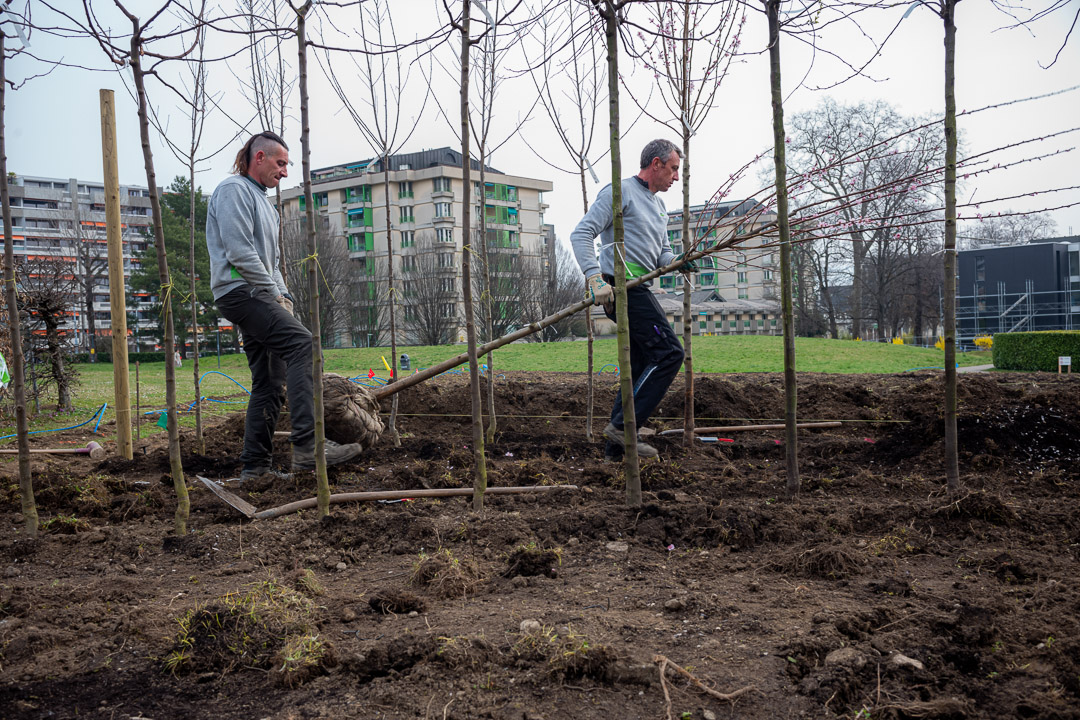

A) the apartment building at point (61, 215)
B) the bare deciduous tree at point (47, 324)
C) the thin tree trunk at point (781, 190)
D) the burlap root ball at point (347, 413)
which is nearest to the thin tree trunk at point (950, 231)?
the thin tree trunk at point (781, 190)

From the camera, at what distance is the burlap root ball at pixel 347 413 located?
512 cm

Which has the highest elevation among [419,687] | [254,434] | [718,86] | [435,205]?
[435,205]

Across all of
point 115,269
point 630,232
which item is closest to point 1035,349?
point 630,232

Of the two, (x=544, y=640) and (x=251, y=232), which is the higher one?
(x=251, y=232)

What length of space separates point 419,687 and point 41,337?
33.2 feet

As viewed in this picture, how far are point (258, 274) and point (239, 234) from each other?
25cm

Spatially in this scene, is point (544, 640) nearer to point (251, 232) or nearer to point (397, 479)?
point (397, 479)

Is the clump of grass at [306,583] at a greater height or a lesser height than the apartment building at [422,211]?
lesser

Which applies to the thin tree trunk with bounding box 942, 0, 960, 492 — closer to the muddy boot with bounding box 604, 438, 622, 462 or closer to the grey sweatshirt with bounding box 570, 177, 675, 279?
the grey sweatshirt with bounding box 570, 177, 675, 279

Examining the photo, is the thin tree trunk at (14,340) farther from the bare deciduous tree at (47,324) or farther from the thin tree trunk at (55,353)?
the thin tree trunk at (55,353)

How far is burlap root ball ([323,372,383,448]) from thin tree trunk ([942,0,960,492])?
366 cm

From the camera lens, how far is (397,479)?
444 centimetres

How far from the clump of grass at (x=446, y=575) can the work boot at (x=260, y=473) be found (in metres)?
1.94

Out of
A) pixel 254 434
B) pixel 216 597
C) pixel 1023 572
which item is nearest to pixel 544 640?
pixel 216 597
